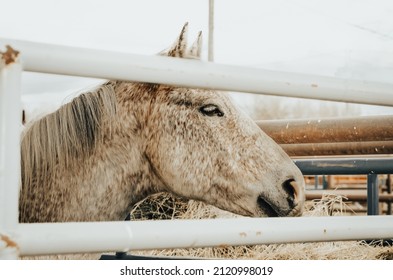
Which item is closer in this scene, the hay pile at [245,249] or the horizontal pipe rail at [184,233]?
the horizontal pipe rail at [184,233]

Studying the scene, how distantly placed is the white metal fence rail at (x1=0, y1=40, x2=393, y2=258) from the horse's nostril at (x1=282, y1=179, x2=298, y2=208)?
564 mm

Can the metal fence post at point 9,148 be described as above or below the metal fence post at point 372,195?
above

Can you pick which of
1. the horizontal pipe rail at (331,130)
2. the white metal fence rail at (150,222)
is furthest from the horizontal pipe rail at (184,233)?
the horizontal pipe rail at (331,130)

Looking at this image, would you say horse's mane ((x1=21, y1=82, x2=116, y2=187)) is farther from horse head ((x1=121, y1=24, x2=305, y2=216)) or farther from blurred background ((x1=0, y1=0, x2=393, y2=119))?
blurred background ((x1=0, y1=0, x2=393, y2=119))

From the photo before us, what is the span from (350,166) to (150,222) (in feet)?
7.97

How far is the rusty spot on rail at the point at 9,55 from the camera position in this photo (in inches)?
33.9

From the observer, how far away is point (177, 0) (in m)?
4.85

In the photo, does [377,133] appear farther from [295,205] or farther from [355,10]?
[355,10]

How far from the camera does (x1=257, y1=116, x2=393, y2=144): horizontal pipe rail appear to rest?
257 centimetres

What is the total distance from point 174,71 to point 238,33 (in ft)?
20.4

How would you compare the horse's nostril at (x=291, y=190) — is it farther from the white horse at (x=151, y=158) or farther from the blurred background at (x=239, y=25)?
the blurred background at (x=239, y=25)

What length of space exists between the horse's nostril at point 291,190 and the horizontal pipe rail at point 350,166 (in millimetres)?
1390

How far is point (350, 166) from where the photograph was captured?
124 inches
